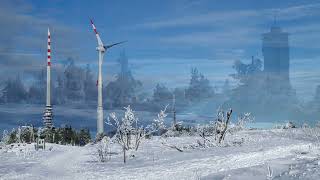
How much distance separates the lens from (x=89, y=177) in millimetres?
28141

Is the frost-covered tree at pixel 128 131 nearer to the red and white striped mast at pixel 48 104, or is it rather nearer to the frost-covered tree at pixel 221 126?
the frost-covered tree at pixel 221 126

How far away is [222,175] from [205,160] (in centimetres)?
921

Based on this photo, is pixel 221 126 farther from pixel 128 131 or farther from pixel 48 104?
pixel 48 104

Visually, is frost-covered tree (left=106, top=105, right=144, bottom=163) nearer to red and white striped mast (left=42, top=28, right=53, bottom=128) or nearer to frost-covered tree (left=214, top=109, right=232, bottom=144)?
frost-covered tree (left=214, top=109, right=232, bottom=144)

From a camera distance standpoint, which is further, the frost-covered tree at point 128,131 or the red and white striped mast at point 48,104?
the red and white striped mast at point 48,104

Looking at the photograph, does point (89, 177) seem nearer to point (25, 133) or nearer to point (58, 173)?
point (58, 173)

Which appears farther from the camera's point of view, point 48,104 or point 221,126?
point 48,104

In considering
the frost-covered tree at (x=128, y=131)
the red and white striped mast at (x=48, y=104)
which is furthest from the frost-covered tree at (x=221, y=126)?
the red and white striped mast at (x=48, y=104)

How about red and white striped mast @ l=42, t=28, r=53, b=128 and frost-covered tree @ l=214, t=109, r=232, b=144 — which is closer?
frost-covered tree @ l=214, t=109, r=232, b=144

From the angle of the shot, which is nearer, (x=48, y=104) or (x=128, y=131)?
(x=128, y=131)

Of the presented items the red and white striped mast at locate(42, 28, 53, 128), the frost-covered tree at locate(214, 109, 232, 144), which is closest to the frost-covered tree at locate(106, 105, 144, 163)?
the frost-covered tree at locate(214, 109, 232, 144)

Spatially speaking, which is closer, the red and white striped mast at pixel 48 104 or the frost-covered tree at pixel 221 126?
the frost-covered tree at pixel 221 126

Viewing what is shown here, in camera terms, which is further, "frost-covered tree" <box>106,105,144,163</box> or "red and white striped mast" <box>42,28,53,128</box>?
"red and white striped mast" <box>42,28,53,128</box>

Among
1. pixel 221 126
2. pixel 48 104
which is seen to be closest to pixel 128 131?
pixel 221 126
